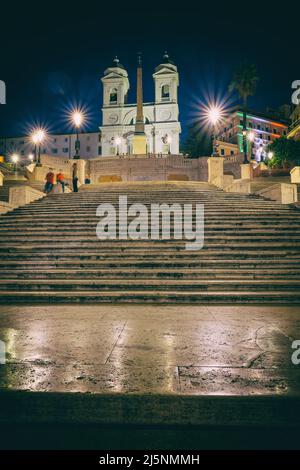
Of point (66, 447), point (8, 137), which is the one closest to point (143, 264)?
point (66, 447)

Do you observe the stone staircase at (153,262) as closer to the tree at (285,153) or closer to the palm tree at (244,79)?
the tree at (285,153)

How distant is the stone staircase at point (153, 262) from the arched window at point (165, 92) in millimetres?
71776

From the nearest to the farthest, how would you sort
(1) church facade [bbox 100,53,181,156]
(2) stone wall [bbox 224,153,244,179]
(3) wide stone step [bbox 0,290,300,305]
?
1. (3) wide stone step [bbox 0,290,300,305]
2. (2) stone wall [bbox 224,153,244,179]
3. (1) church facade [bbox 100,53,181,156]

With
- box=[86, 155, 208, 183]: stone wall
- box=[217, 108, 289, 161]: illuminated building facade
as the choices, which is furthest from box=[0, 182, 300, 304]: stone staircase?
box=[217, 108, 289, 161]: illuminated building facade

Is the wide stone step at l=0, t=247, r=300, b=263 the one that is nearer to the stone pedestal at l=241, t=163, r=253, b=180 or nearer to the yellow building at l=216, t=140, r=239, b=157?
the stone pedestal at l=241, t=163, r=253, b=180

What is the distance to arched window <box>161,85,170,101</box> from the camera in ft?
258

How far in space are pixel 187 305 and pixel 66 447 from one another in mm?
5144

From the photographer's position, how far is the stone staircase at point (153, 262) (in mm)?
7992

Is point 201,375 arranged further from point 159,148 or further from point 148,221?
point 159,148

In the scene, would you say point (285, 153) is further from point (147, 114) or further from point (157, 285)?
point (157, 285)

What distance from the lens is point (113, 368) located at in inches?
148

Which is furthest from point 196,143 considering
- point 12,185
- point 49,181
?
point 49,181

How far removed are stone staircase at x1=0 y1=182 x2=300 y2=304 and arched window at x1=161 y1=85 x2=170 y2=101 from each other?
71.8m

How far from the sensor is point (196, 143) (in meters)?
73.4
